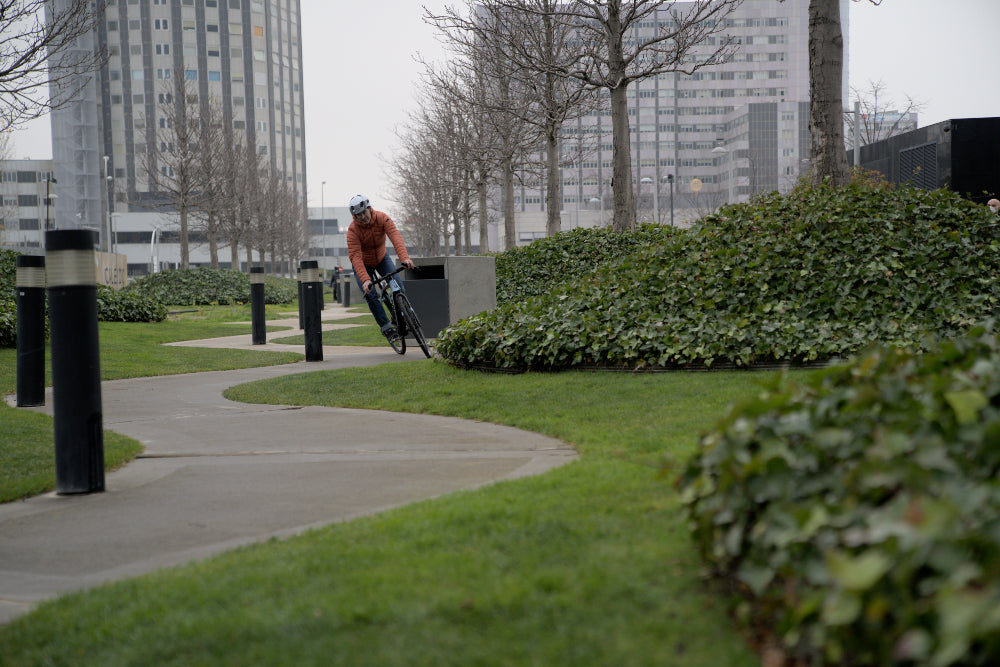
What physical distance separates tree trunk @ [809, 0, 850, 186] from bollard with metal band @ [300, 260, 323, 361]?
22.1ft

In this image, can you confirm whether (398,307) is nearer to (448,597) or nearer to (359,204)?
(359,204)

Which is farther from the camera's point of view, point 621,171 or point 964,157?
point 964,157

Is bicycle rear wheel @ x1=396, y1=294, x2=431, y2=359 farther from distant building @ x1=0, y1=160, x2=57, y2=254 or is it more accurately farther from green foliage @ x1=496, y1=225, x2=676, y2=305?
distant building @ x1=0, y1=160, x2=57, y2=254

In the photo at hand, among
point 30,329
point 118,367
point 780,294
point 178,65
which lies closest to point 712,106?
point 178,65

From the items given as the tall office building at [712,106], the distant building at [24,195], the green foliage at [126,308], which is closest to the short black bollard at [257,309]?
the green foliage at [126,308]

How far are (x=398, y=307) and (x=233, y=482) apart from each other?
721 centimetres

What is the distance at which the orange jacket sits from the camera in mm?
11789

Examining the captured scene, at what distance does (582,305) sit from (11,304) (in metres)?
9.66

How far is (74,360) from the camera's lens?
5.07 metres

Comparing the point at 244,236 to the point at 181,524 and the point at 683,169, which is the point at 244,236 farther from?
the point at 683,169

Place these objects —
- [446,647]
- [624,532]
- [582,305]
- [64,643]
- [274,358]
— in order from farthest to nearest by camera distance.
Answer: [274,358]
[582,305]
[624,532]
[64,643]
[446,647]

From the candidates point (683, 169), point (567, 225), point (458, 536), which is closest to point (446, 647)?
point (458, 536)

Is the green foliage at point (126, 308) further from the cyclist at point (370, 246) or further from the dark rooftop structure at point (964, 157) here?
the dark rooftop structure at point (964, 157)

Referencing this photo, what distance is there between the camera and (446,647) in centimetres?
254
